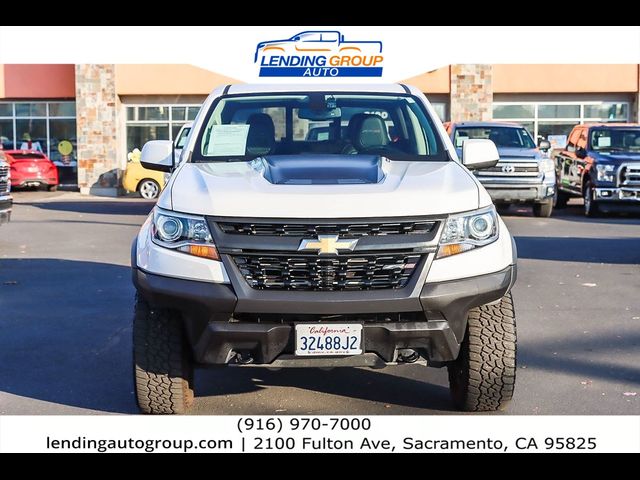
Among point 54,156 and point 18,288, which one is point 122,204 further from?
point 18,288

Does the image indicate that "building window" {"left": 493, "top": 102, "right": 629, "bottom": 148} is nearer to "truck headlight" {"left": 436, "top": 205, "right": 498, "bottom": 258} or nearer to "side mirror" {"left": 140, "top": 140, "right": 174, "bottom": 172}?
"side mirror" {"left": 140, "top": 140, "right": 174, "bottom": 172}

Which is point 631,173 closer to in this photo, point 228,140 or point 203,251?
point 228,140

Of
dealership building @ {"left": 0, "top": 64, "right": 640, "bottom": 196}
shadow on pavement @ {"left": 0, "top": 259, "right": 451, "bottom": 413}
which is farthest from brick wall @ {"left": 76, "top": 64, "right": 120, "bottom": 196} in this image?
shadow on pavement @ {"left": 0, "top": 259, "right": 451, "bottom": 413}

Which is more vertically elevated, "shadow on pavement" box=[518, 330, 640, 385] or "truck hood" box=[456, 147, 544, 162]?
"truck hood" box=[456, 147, 544, 162]

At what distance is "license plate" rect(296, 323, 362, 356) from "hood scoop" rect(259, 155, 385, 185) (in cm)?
79

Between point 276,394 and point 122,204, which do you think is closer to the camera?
point 276,394

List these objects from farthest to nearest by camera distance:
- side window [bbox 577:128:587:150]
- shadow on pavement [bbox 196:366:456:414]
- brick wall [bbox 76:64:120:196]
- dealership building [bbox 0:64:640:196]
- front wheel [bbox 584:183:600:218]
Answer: brick wall [bbox 76:64:120:196] < dealership building [bbox 0:64:640:196] < side window [bbox 577:128:587:150] < front wheel [bbox 584:183:600:218] < shadow on pavement [bbox 196:366:456:414]

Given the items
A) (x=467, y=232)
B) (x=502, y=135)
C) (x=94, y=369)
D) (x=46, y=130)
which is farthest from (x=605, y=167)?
(x=46, y=130)

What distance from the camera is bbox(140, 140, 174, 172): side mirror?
653 cm

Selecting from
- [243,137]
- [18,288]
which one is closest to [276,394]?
[243,137]

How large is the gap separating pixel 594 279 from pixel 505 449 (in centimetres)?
628

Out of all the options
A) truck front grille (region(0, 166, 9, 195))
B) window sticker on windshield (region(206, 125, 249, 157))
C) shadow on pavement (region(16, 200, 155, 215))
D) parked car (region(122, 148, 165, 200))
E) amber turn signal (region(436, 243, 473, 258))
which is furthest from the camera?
parked car (region(122, 148, 165, 200))

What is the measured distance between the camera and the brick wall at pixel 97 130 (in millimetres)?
30781

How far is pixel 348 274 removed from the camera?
16.4ft
